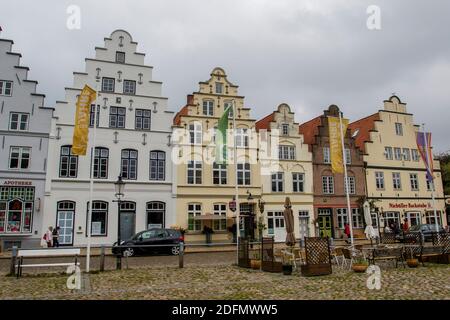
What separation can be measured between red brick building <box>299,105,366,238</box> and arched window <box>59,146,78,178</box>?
1938 cm

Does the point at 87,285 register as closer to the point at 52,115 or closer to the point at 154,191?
the point at 154,191

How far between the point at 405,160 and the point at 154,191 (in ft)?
81.5

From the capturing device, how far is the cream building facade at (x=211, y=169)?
2803cm

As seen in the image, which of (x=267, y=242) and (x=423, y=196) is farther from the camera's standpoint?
(x=423, y=196)

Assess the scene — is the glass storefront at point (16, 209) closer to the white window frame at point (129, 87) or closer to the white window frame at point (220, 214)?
the white window frame at point (129, 87)

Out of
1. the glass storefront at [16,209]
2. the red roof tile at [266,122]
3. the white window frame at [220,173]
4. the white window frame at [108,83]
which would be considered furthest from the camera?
the red roof tile at [266,122]

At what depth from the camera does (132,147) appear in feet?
89.5

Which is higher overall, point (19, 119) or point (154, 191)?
point (19, 119)

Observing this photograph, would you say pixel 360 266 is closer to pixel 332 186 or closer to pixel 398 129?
pixel 332 186

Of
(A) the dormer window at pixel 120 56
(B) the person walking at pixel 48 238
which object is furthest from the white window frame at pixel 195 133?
(B) the person walking at pixel 48 238

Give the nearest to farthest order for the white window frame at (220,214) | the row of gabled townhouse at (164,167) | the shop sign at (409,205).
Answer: the row of gabled townhouse at (164,167), the white window frame at (220,214), the shop sign at (409,205)

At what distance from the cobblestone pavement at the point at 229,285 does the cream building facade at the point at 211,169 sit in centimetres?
1418
